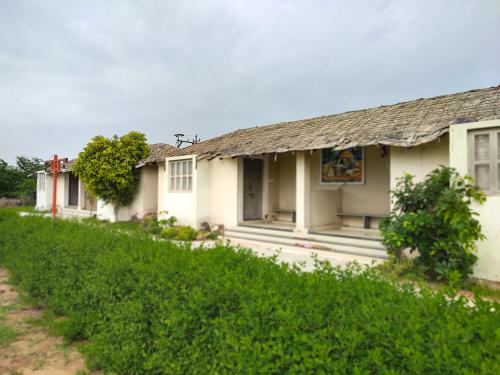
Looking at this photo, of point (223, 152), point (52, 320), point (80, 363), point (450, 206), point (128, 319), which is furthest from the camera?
point (223, 152)

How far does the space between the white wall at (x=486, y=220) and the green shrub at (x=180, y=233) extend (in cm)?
746

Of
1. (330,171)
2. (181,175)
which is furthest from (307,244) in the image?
(181,175)

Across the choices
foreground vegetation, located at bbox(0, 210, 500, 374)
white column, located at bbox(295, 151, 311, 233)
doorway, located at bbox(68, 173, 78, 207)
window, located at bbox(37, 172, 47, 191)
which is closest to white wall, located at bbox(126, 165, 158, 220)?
white column, located at bbox(295, 151, 311, 233)

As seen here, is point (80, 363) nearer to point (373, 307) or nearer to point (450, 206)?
point (373, 307)

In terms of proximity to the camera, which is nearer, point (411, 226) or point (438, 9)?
point (411, 226)

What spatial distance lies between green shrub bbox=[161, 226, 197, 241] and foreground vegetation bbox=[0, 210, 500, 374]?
6278 millimetres

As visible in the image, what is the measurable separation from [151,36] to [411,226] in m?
11.4

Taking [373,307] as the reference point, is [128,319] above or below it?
below

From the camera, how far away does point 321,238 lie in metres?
9.00

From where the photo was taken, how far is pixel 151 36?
1255 cm

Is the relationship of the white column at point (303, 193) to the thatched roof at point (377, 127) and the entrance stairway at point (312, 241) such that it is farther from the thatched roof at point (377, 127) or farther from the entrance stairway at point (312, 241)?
the thatched roof at point (377, 127)

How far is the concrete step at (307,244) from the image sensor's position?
7.76 m

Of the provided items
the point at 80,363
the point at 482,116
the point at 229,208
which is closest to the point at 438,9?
the point at 482,116

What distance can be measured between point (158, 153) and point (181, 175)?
3.11 meters
